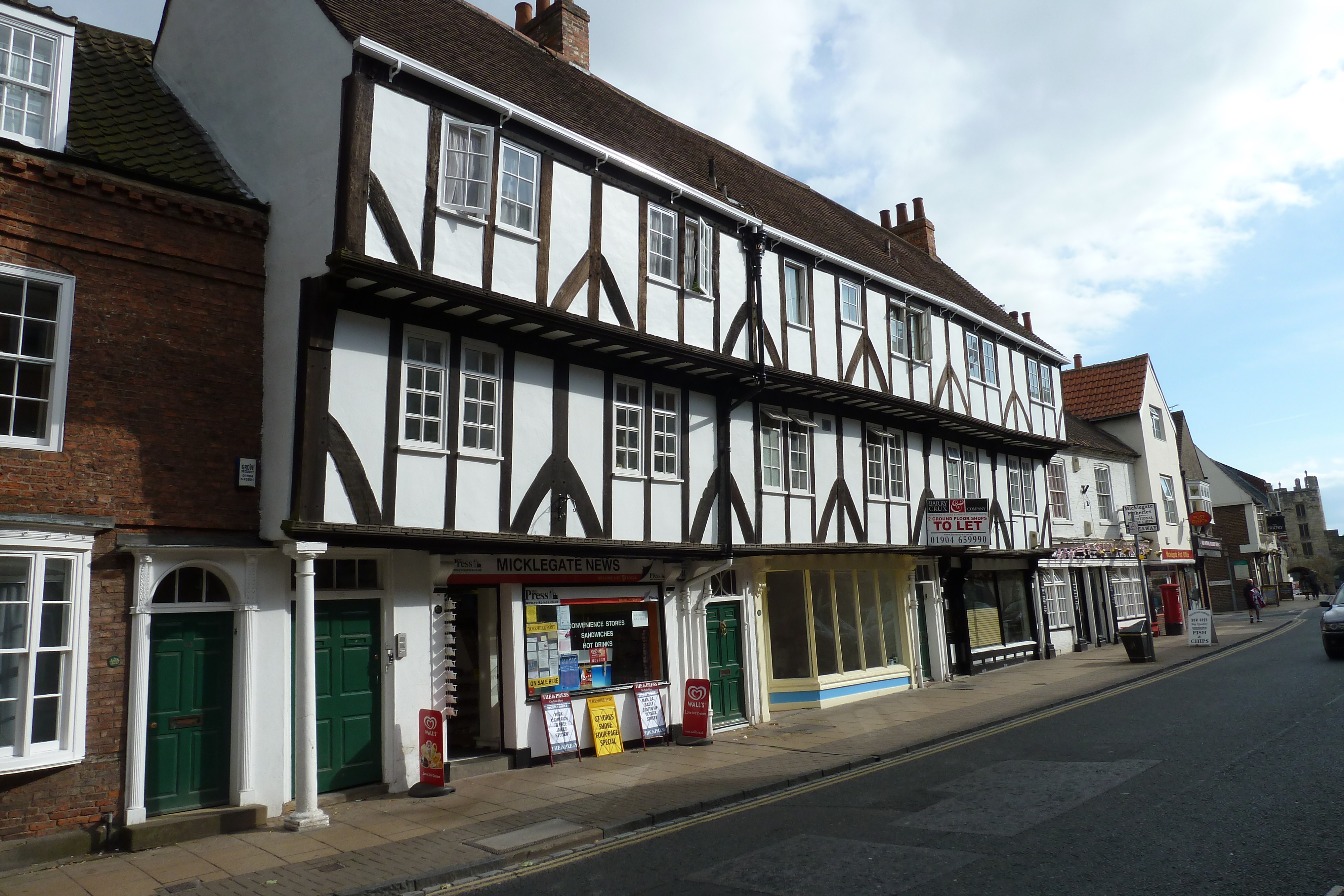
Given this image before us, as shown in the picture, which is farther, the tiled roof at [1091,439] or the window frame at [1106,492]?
the window frame at [1106,492]

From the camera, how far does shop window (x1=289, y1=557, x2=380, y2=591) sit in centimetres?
1095

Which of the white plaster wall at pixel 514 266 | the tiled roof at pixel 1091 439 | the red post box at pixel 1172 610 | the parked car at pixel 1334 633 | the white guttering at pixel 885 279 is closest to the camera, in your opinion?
the white plaster wall at pixel 514 266

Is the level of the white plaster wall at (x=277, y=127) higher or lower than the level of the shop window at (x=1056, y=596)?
higher

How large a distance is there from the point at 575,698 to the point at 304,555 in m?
4.96

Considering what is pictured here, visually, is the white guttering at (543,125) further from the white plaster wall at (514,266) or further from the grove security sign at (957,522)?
the grove security sign at (957,522)

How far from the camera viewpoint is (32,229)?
9.20m

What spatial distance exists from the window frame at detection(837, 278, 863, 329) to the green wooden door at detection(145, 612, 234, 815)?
42.5 ft

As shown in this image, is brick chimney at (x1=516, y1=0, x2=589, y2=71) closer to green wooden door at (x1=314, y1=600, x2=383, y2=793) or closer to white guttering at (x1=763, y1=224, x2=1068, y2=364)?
white guttering at (x1=763, y1=224, x2=1068, y2=364)

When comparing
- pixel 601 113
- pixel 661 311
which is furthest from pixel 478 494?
pixel 601 113

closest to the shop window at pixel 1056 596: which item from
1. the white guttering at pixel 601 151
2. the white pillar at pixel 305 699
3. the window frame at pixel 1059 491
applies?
the window frame at pixel 1059 491

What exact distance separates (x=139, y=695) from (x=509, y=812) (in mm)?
3997

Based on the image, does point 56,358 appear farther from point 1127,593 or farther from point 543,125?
→ point 1127,593

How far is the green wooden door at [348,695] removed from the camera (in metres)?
10.6

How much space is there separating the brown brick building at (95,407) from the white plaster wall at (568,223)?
147 inches
